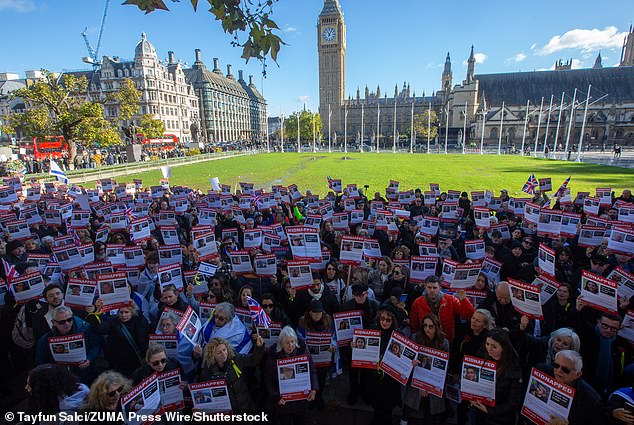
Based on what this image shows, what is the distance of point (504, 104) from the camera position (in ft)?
307

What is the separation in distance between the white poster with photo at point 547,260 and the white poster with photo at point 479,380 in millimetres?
3448

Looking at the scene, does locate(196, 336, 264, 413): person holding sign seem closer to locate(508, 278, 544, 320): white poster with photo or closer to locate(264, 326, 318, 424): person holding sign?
locate(264, 326, 318, 424): person holding sign

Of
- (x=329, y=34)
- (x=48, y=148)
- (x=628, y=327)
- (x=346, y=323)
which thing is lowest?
(x=346, y=323)

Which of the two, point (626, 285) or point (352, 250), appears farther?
point (352, 250)

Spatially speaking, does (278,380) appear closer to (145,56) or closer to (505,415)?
(505,415)

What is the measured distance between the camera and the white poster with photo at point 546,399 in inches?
127

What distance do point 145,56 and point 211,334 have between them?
86.0 m

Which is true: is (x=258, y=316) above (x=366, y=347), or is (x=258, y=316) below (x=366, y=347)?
above

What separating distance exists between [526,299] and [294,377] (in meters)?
3.22

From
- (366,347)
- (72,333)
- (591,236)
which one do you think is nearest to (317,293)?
(366,347)

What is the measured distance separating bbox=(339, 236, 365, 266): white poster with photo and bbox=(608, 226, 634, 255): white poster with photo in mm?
5497

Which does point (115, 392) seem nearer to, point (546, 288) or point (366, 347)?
point (366, 347)

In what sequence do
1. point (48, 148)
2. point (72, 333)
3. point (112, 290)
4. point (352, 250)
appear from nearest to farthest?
point (72, 333), point (112, 290), point (352, 250), point (48, 148)

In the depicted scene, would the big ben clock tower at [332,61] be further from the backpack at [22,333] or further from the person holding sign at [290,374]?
the person holding sign at [290,374]
